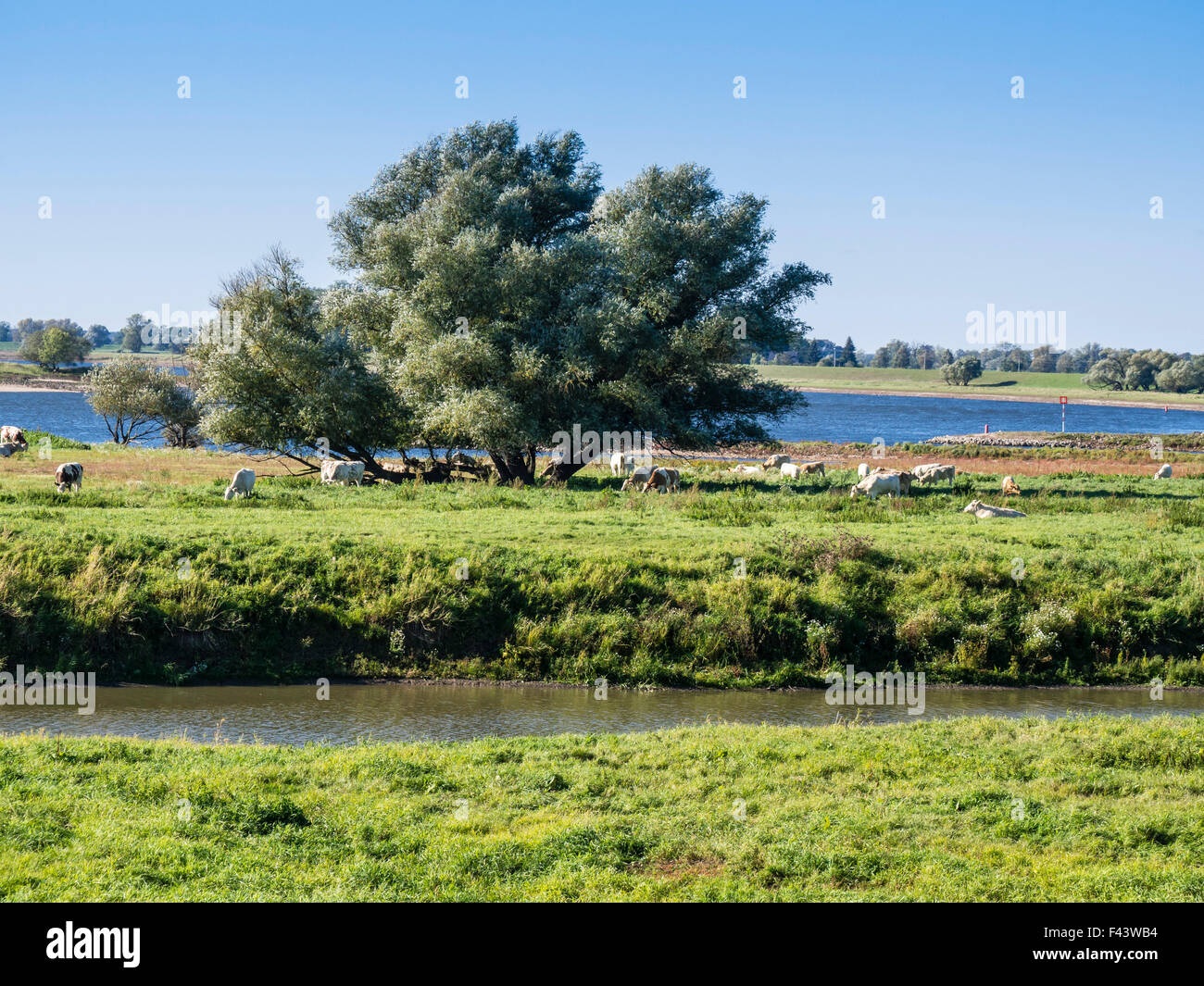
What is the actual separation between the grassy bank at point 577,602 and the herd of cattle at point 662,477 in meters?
5.04

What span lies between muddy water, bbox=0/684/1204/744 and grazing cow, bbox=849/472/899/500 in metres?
14.7

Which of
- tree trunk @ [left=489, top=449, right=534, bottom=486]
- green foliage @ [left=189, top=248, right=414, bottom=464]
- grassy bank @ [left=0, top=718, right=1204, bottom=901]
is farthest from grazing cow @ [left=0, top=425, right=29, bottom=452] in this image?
grassy bank @ [left=0, top=718, right=1204, bottom=901]

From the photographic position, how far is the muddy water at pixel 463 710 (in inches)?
720

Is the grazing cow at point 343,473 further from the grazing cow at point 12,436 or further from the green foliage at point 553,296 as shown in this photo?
the grazing cow at point 12,436

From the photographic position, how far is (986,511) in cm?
3303

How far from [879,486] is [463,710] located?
70.3ft

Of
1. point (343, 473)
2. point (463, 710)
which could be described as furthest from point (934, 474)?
point (463, 710)

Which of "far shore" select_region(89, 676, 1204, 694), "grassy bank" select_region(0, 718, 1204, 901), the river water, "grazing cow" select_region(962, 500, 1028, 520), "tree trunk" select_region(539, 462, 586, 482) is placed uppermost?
the river water

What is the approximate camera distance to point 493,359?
A: 38594 millimetres

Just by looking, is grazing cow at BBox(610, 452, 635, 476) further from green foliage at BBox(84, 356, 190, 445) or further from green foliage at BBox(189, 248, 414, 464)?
green foliage at BBox(84, 356, 190, 445)

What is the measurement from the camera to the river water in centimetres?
10854

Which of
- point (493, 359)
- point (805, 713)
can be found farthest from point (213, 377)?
point (805, 713)
